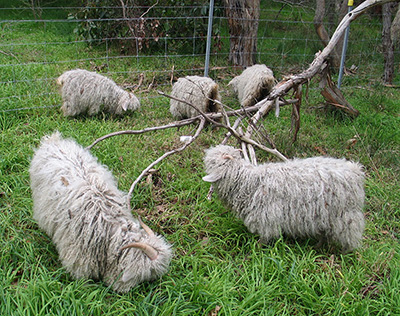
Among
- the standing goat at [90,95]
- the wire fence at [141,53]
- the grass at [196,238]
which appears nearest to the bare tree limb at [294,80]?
the grass at [196,238]

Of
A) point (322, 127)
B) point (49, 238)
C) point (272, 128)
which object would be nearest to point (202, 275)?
point (49, 238)

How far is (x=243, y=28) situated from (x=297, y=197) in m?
5.47

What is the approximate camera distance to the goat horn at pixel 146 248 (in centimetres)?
242

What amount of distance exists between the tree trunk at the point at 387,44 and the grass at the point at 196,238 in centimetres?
268

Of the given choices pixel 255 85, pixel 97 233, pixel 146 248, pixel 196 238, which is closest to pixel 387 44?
pixel 255 85

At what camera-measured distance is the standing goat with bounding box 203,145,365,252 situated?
2996mm

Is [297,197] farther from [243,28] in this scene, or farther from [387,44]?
[387,44]

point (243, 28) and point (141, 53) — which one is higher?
point (243, 28)

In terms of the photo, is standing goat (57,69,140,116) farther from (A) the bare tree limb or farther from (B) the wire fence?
(A) the bare tree limb

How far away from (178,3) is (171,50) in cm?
107

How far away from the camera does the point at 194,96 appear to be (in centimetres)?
557

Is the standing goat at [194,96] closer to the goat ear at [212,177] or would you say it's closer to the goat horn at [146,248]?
the goat ear at [212,177]

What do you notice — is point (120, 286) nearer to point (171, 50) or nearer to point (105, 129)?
point (105, 129)

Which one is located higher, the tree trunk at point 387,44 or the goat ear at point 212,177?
the tree trunk at point 387,44
